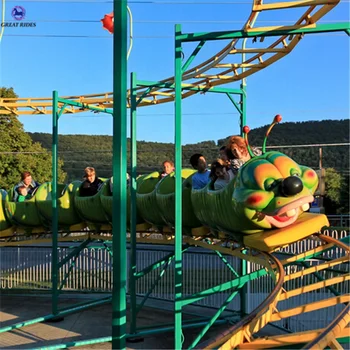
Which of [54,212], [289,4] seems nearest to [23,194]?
[54,212]

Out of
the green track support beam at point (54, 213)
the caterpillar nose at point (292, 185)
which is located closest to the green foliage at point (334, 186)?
the green track support beam at point (54, 213)

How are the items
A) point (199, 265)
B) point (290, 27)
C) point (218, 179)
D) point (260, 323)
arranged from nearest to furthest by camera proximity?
point (260, 323) → point (290, 27) → point (218, 179) → point (199, 265)

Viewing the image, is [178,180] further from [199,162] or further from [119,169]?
[119,169]

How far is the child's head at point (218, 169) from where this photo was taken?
12.4 ft

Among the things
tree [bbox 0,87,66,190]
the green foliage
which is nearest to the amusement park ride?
tree [bbox 0,87,66,190]

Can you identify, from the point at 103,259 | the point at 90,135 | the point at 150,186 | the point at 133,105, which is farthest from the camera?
the point at 90,135

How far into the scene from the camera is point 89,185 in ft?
20.0

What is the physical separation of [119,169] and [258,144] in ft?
96.7

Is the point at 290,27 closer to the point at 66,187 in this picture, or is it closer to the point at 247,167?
the point at 247,167

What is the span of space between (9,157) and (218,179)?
16507 millimetres

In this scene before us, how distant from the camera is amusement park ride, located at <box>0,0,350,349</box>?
1963mm

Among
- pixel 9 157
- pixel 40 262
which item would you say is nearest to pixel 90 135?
pixel 9 157

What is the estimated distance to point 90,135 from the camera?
38938 millimetres

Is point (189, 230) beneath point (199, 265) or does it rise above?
above
